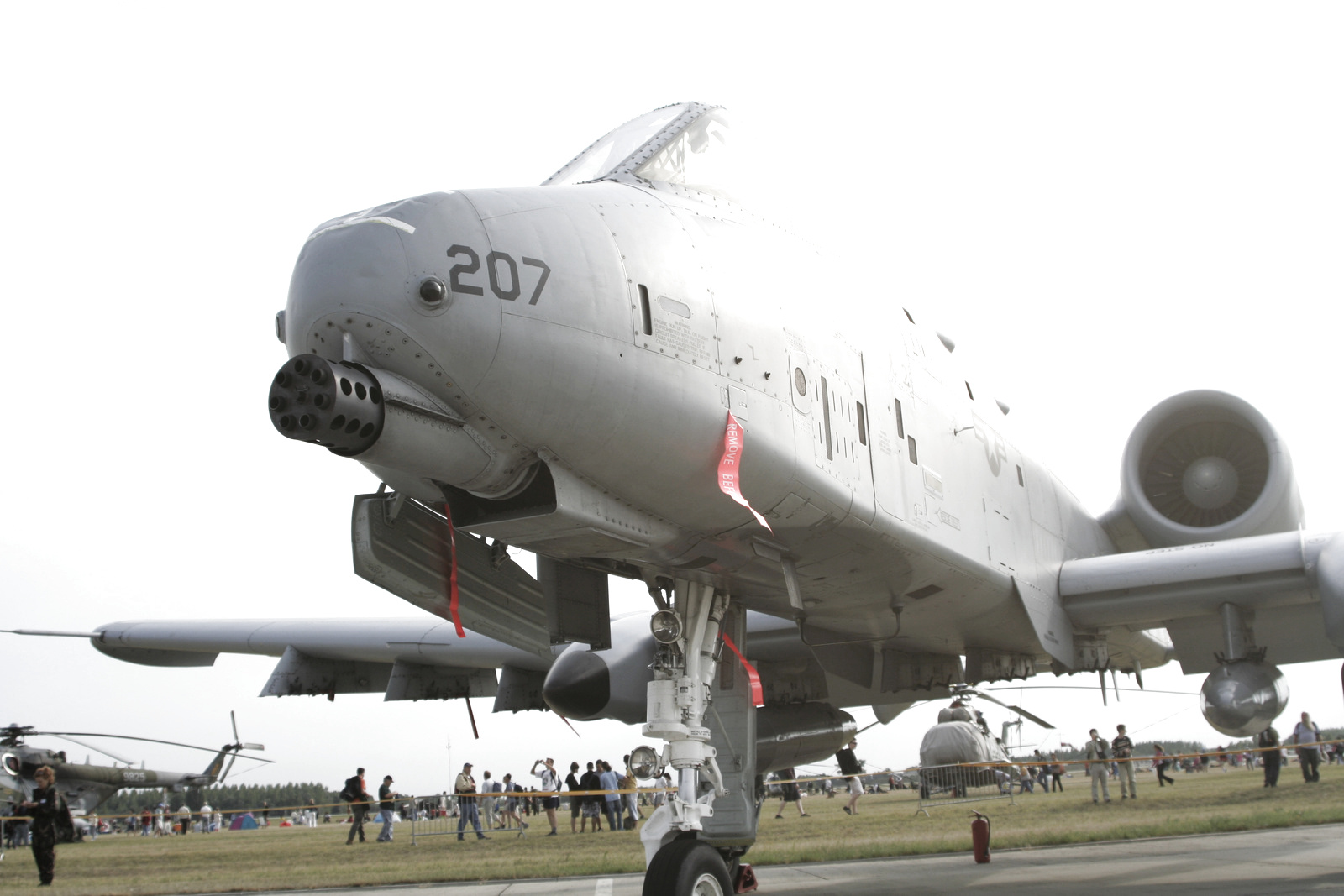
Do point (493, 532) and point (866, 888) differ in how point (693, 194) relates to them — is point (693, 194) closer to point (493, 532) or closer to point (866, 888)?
point (493, 532)

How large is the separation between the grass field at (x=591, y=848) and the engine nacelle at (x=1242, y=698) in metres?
3.56

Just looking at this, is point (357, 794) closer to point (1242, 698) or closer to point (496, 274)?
point (1242, 698)

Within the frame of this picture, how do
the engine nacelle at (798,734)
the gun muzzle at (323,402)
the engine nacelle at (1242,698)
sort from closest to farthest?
the gun muzzle at (323,402) < the engine nacelle at (1242,698) < the engine nacelle at (798,734)

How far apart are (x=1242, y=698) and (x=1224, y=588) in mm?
835

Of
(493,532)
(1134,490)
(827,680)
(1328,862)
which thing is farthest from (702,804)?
(1134,490)

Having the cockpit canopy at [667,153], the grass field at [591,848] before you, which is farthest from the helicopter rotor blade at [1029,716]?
the cockpit canopy at [667,153]

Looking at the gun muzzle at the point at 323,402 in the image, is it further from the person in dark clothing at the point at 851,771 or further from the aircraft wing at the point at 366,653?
the person in dark clothing at the point at 851,771

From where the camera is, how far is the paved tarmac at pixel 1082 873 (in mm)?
7316

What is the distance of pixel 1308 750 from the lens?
19.0m

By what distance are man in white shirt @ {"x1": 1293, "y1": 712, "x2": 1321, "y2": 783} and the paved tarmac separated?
870 cm

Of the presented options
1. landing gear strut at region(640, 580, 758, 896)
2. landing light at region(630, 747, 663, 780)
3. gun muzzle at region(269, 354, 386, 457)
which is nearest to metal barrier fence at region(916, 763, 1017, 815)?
landing gear strut at region(640, 580, 758, 896)

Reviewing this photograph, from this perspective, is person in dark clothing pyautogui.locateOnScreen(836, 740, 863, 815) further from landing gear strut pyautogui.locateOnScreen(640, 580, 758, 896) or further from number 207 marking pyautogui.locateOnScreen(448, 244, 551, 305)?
number 207 marking pyautogui.locateOnScreen(448, 244, 551, 305)

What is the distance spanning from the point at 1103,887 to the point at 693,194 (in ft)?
18.1

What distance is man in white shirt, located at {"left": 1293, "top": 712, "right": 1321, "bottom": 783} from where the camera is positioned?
731 inches
